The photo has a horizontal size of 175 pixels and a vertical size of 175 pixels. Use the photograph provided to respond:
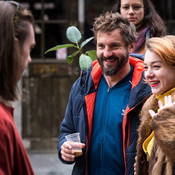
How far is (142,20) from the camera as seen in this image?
11.1ft

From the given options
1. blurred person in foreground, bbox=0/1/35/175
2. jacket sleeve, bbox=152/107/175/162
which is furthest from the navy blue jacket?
blurred person in foreground, bbox=0/1/35/175

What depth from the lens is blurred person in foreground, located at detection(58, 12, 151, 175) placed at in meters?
2.38

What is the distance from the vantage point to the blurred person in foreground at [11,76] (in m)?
1.45

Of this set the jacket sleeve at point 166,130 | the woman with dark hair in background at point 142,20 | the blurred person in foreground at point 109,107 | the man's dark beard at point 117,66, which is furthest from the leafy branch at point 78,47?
the jacket sleeve at point 166,130

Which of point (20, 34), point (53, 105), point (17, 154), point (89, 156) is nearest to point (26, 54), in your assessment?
point (20, 34)

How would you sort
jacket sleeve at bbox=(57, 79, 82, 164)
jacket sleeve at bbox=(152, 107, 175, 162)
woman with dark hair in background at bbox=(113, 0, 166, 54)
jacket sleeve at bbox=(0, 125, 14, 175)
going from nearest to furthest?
1. jacket sleeve at bbox=(0, 125, 14, 175)
2. jacket sleeve at bbox=(152, 107, 175, 162)
3. jacket sleeve at bbox=(57, 79, 82, 164)
4. woman with dark hair in background at bbox=(113, 0, 166, 54)

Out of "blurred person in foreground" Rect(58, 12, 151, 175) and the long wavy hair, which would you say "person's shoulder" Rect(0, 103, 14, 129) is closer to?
the long wavy hair

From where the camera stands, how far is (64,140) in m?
2.60

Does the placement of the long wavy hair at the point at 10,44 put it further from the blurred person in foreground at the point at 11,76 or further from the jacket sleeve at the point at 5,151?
the jacket sleeve at the point at 5,151

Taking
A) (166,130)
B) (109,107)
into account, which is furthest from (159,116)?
(109,107)

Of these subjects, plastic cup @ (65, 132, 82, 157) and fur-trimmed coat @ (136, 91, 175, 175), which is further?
plastic cup @ (65, 132, 82, 157)

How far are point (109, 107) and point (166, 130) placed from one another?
0.67 m

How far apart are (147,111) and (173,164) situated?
0.42 meters

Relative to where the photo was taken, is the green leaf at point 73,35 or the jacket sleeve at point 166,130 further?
the green leaf at point 73,35
